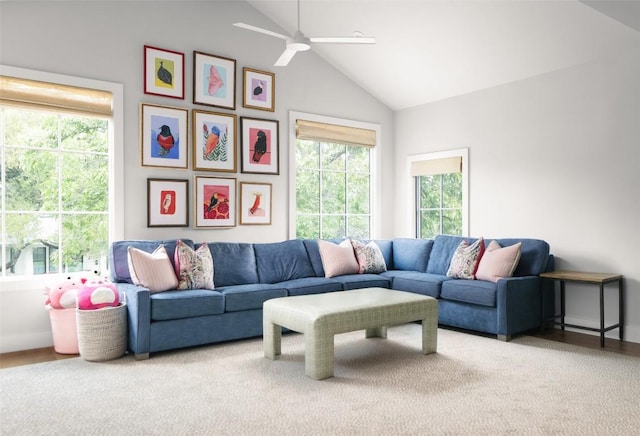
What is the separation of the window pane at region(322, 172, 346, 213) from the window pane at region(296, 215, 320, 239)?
182 mm

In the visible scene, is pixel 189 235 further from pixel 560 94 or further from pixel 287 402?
pixel 560 94

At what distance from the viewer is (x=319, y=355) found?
3299 millimetres

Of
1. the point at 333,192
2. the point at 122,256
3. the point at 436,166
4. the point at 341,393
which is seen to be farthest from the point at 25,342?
the point at 436,166

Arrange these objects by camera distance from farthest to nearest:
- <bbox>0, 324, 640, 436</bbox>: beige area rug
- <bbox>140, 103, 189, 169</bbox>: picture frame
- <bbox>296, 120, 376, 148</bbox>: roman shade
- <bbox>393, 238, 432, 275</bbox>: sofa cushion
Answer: <bbox>296, 120, 376, 148</bbox>: roman shade < <bbox>393, 238, 432, 275</bbox>: sofa cushion < <bbox>140, 103, 189, 169</bbox>: picture frame < <bbox>0, 324, 640, 436</bbox>: beige area rug

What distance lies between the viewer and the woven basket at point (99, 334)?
12.3 ft

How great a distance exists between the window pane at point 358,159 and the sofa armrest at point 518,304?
269cm

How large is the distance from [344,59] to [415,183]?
183cm

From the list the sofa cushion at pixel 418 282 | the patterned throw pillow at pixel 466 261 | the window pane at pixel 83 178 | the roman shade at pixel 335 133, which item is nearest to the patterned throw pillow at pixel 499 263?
the patterned throw pillow at pixel 466 261

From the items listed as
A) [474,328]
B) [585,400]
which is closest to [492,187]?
[474,328]

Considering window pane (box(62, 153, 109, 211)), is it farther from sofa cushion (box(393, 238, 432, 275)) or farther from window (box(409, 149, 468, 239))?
window (box(409, 149, 468, 239))

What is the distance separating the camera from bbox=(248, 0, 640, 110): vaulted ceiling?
425 centimetres

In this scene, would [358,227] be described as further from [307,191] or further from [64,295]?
[64,295]

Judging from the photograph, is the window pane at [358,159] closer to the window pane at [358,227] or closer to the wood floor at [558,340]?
the window pane at [358,227]

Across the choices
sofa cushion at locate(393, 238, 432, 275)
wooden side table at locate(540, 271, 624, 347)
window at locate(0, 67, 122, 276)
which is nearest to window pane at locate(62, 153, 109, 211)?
window at locate(0, 67, 122, 276)
